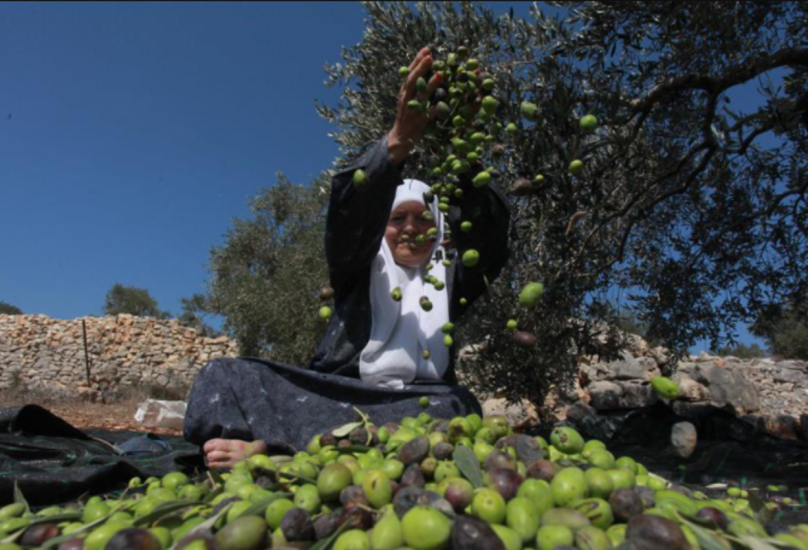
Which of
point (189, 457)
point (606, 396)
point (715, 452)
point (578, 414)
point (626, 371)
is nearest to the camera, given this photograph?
point (189, 457)

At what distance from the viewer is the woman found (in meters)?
3.09

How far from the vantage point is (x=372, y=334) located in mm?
3398

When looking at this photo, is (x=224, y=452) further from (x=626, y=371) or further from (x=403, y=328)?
(x=626, y=371)

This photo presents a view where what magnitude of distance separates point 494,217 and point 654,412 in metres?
3.57

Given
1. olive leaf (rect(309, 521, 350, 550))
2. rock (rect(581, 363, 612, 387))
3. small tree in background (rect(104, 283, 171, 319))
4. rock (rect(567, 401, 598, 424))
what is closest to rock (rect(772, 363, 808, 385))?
rock (rect(581, 363, 612, 387))

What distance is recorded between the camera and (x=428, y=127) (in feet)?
8.71

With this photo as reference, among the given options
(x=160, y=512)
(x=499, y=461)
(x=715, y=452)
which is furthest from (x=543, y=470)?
(x=715, y=452)

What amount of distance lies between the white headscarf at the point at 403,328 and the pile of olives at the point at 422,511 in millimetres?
1624

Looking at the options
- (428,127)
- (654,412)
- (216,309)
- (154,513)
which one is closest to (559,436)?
(154,513)

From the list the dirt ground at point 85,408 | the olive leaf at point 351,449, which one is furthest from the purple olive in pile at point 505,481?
the dirt ground at point 85,408

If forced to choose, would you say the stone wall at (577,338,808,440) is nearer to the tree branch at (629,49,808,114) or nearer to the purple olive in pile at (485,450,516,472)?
the tree branch at (629,49,808,114)

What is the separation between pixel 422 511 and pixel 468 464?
1.11 ft

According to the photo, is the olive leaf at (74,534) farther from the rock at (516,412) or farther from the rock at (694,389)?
the rock at (694,389)

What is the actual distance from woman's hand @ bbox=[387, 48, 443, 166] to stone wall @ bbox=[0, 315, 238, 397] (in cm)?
1651
